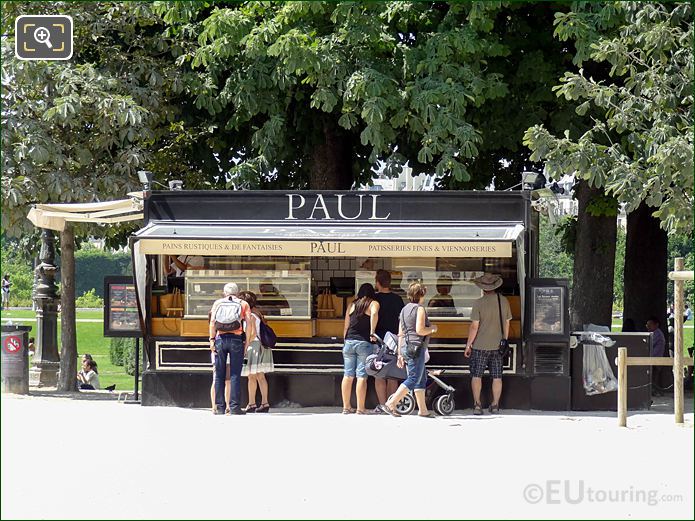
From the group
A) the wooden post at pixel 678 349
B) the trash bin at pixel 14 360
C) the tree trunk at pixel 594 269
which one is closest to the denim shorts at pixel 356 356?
the wooden post at pixel 678 349

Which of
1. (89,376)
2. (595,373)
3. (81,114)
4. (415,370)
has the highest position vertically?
(81,114)

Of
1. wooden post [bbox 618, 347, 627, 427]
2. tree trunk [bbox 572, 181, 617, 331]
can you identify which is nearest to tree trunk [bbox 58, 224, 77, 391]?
tree trunk [bbox 572, 181, 617, 331]

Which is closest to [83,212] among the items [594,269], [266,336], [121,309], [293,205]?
[121,309]

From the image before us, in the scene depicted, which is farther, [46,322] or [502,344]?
[46,322]

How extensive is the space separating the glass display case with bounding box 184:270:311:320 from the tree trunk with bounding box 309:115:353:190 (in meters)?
4.84

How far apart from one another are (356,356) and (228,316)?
5.21 feet

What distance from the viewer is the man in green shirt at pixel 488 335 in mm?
15875

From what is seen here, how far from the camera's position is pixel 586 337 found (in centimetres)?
1656

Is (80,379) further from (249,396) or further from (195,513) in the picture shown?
(195,513)

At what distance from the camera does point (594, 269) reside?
21750 mm

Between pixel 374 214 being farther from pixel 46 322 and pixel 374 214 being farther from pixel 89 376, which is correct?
pixel 89 376

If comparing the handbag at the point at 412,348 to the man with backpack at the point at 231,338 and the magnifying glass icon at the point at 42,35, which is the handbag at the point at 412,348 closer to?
the man with backpack at the point at 231,338

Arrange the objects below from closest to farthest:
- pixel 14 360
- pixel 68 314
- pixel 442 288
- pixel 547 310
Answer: pixel 547 310 → pixel 442 288 → pixel 14 360 → pixel 68 314

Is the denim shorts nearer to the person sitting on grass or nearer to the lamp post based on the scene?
the lamp post
